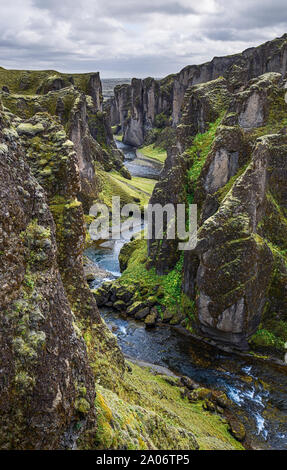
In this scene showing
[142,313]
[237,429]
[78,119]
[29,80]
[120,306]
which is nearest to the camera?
[237,429]

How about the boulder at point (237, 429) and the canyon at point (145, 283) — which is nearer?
the canyon at point (145, 283)

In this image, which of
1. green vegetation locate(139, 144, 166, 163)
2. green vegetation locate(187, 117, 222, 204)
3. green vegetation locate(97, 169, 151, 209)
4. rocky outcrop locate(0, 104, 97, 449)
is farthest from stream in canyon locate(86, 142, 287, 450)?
green vegetation locate(139, 144, 166, 163)

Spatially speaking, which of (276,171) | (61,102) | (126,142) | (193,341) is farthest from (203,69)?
(193,341)

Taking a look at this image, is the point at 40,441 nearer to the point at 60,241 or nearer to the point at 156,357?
the point at 60,241

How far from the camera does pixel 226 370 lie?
2916 cm

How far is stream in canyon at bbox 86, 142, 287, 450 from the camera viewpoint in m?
23.7

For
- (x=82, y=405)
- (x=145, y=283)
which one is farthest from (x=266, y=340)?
(x=82, y=405)

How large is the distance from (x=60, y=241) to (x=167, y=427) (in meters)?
8.12

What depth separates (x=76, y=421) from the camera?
952cm

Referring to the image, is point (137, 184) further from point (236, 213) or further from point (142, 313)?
point (236, 213)

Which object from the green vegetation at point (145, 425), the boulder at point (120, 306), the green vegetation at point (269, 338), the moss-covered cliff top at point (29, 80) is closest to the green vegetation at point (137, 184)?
the moss-covered cliff top at point (29, 80)

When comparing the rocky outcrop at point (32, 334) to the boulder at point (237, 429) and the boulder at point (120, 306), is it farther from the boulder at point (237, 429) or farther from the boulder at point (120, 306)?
the boulder at point (120, 306)

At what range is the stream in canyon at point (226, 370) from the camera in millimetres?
23672
